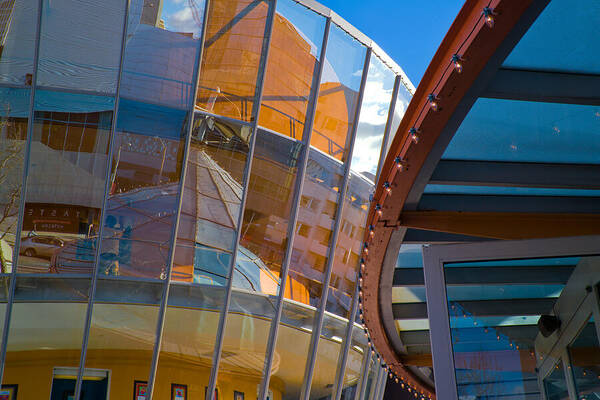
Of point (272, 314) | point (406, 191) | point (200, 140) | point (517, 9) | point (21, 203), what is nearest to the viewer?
point (517, 9)

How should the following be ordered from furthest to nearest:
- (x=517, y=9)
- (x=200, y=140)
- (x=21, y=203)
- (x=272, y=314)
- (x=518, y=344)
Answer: (x=272, y=314), (x=200, y=140), (x=21, y=203), (x=518, y=344), (x=517, y=9)

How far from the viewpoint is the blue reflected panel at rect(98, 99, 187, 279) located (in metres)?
11.3

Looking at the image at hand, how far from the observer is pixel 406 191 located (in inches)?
218

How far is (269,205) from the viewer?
40.8 feet

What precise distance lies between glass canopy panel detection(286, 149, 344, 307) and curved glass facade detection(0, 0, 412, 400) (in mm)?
39

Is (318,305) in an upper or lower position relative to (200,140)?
lower

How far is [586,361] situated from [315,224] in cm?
891

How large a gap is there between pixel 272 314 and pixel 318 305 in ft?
4.41

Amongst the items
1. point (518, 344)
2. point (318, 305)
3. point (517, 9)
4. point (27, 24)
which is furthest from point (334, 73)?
point (517, 9)

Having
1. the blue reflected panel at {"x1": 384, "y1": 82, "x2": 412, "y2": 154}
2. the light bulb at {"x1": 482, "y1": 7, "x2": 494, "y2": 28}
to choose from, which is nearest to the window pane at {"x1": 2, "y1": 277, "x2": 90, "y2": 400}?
the blue reflected panel at {"x1": 384, "y1": 82, "x2": 412, "y2": 154}

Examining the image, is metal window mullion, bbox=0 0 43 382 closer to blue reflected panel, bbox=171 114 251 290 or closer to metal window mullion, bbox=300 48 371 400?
blue reflected panel, bbox=171 114 251 290

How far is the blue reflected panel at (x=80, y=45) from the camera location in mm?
11133

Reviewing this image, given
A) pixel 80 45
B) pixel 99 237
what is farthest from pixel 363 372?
pixel 80 45

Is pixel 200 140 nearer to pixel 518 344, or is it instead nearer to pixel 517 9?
pixel 518 344
